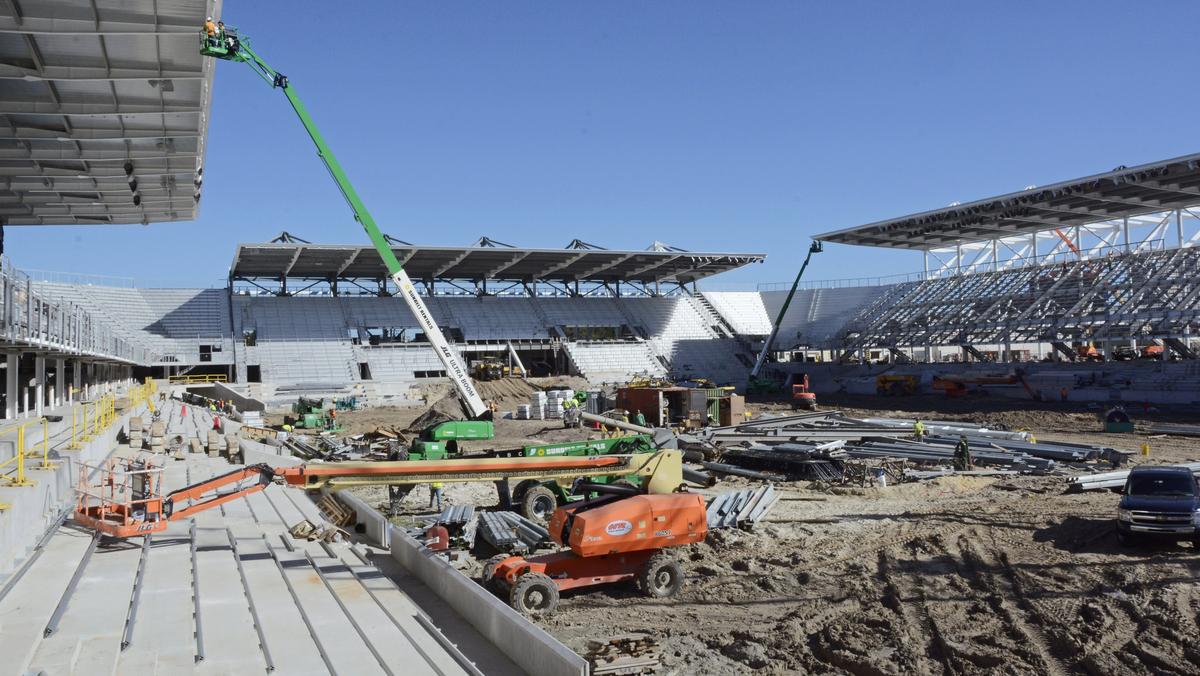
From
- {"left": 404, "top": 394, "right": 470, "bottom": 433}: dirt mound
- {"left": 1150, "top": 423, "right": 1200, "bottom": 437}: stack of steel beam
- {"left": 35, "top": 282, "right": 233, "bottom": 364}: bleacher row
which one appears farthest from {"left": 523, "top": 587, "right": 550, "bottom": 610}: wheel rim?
{"left": 35, "top": 282, "right": 233, "bottom": 364}: bleacher row

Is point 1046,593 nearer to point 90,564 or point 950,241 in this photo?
point 90,564

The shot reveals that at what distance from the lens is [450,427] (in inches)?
762

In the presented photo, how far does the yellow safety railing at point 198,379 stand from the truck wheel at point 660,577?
48.0 metres

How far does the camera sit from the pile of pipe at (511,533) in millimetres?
13070

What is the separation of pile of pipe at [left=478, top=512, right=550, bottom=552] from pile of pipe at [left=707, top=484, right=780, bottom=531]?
312cm

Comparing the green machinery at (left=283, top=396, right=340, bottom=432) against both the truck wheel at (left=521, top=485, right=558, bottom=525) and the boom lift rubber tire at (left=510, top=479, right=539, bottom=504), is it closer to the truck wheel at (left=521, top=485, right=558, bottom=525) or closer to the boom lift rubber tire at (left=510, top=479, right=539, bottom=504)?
the boom lift rubber tire at (left=510, top=479, right=539, bottom=504)

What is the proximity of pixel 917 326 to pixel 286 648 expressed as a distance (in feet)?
184

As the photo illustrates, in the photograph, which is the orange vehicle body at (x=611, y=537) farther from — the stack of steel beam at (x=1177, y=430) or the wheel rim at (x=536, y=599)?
the stack of steel beam at (x=1177, y=430)

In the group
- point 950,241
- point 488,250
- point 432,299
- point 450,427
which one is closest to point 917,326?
point 950,241

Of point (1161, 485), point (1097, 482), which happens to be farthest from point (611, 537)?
point (1097, 482)

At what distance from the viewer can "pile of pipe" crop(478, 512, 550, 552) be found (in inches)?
515

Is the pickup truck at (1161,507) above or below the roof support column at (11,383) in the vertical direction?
below

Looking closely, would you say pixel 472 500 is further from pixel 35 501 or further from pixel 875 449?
pixel 875 449

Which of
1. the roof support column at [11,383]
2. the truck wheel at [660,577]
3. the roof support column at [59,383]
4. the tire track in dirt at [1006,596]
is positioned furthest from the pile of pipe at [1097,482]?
the roof support column at [59,383]
